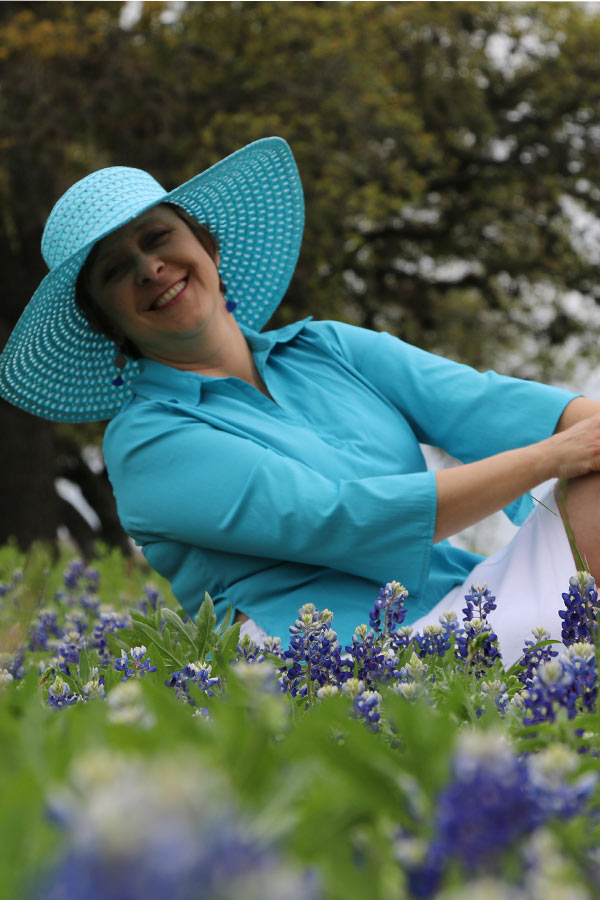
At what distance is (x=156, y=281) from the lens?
3463 mm

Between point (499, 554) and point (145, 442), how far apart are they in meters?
1.16

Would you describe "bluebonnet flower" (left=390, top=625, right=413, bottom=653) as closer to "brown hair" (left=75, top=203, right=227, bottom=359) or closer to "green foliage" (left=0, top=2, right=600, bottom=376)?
"brown hair" (left=75, top=203, right=227, bottom=359)

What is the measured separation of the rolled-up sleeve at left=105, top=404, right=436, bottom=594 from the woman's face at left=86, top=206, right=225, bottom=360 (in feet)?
1.16

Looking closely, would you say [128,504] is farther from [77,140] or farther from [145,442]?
[77,140]

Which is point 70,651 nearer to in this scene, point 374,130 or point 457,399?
point 457,399

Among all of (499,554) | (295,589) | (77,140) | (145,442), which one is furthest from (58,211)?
(77,140)

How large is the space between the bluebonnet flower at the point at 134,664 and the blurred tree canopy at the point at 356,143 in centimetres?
821

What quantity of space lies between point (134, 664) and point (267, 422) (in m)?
1.41

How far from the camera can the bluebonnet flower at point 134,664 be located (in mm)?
2178

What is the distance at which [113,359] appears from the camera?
152 inches

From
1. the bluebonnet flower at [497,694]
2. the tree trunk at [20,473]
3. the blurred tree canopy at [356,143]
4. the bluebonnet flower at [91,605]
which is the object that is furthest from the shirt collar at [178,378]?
the tree trunk at [20,473]

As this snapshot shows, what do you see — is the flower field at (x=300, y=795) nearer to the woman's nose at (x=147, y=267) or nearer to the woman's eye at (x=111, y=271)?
the woman's nose at (x=147, y=267)

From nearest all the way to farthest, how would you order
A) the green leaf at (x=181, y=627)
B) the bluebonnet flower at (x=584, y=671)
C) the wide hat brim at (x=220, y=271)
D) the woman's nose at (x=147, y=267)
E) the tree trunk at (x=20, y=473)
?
the bluebonnet flower at (x=584, y=671), the green leaf at (x=181, y=627), the woman's nose at (x=147, y=267), the wide hat brim at (x=220, y=271), the tree trunk at (x=20, y=473)

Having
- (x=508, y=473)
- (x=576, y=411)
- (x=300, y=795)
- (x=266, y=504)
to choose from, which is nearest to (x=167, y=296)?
(x=266, y=504)
